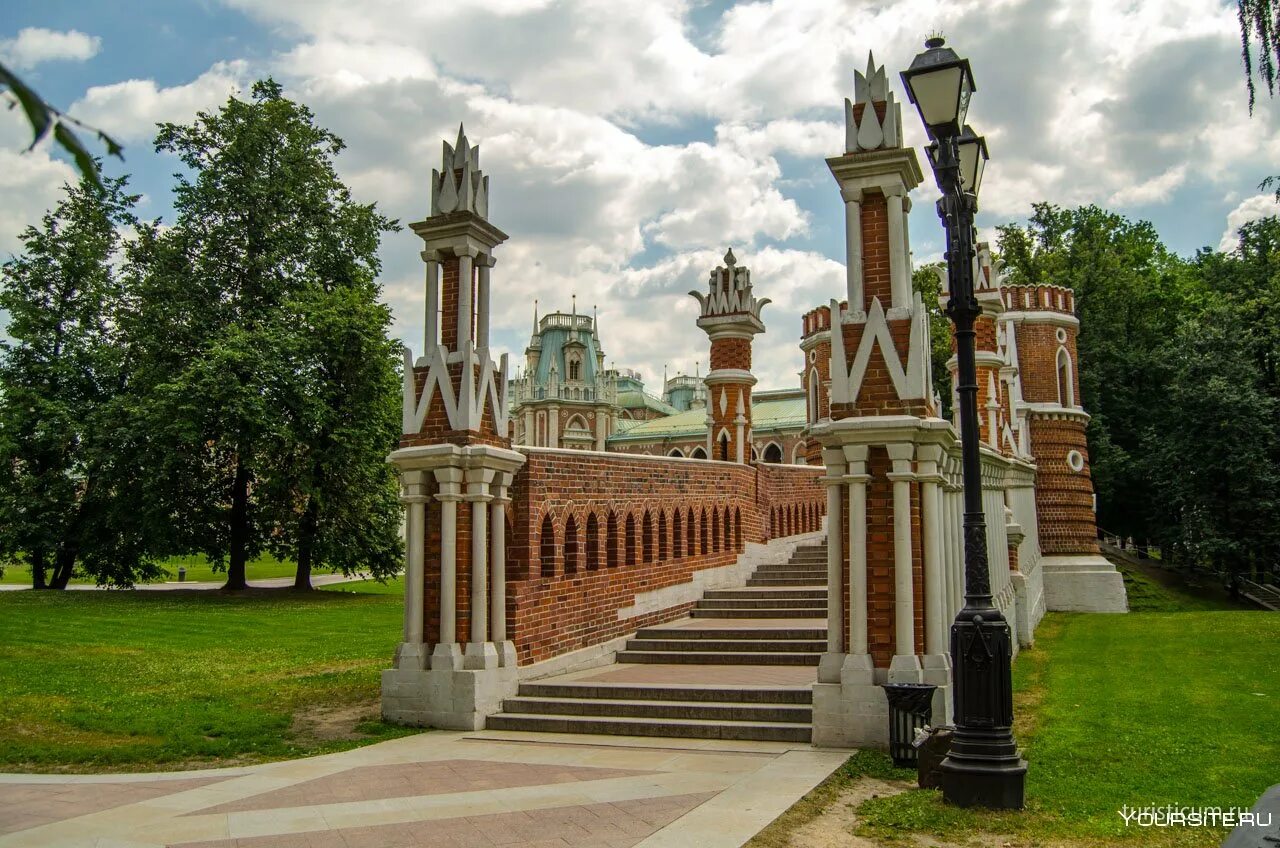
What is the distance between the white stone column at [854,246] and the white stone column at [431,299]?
4702mm

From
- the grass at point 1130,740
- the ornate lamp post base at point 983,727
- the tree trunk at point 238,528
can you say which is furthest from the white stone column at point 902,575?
the tree trunk at point 238,528

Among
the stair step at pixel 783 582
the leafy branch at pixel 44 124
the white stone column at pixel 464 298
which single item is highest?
the white stone column at pixel 464 298

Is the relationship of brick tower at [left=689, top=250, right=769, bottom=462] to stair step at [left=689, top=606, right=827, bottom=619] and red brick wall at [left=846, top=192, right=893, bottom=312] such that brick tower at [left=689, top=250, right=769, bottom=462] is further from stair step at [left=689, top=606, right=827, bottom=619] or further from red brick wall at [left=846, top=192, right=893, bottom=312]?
red brick wall at [left=846, top=192, right=893, bottom=312]

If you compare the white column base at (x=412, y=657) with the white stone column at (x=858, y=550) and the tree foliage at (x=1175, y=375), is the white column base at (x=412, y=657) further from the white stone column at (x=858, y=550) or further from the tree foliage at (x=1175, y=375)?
the tree foliage at (x=1175, y=375)

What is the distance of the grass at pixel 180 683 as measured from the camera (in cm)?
920

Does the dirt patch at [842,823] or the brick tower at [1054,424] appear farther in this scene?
the brick tower at [1054,424]

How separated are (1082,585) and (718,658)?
2021cm

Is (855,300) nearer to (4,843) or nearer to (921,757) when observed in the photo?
(921,757)

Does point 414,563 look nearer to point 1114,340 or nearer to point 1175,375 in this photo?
point 1175,375

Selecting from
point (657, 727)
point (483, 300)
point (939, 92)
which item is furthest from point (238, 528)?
point (939, 92)

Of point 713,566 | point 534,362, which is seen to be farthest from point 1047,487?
point 534,362

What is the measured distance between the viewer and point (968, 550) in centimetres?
703

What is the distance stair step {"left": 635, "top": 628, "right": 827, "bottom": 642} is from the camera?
12.6 meters

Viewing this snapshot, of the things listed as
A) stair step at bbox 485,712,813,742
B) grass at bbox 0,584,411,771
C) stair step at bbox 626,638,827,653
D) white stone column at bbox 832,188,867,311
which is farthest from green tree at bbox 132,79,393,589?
white stone column at bbox 832,188,867,311
